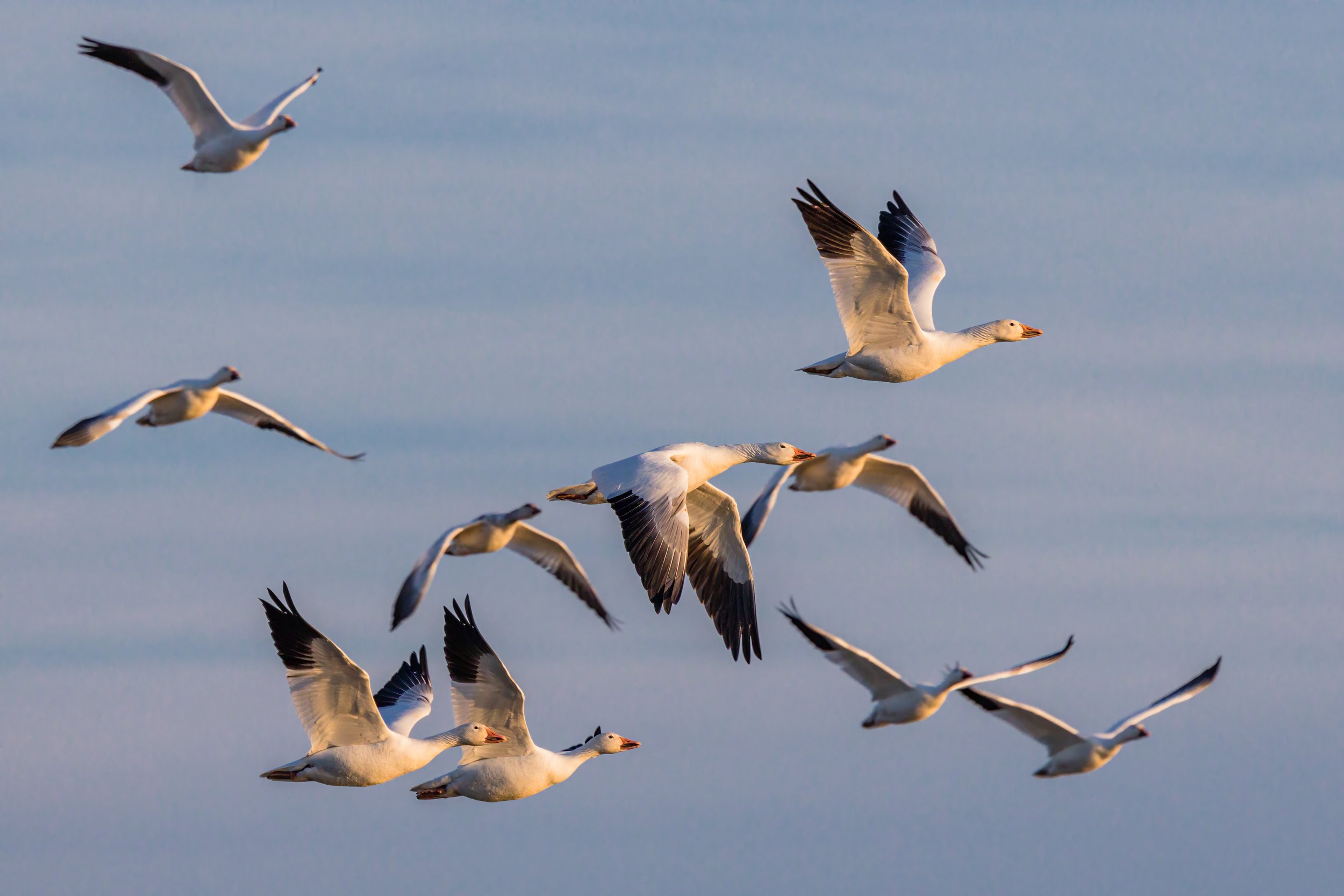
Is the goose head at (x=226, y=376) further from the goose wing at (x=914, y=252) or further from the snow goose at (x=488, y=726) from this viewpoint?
the goose wing at (x=914, y=252)

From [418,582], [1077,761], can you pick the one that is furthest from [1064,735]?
[418,582]

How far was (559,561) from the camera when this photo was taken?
25.5m

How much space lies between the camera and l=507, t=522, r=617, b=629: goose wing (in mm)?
25094

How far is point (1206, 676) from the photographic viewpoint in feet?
80.0

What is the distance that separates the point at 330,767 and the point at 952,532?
9.21 m

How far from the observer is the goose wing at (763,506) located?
78.3ft

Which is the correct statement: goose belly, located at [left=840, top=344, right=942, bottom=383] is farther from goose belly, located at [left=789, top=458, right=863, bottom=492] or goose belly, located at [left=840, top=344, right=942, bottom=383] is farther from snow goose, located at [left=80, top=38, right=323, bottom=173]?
snow goose, located at [left=80, top=38, right=323, bottom=173]

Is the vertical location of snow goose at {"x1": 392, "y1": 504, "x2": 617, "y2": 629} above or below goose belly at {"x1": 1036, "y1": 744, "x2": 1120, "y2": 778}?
above

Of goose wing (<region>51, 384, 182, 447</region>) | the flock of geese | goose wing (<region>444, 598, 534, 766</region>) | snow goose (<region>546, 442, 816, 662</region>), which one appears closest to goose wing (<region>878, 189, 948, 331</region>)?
Answer: the flock of geese

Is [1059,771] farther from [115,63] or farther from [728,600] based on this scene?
[115,63]

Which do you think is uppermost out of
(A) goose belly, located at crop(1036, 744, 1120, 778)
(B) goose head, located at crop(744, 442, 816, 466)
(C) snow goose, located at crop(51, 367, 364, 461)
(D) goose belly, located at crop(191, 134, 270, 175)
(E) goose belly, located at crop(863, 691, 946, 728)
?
(D) goose belly, located at crop(191, 134, 270, 175)

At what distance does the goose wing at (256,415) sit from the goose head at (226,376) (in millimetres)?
364

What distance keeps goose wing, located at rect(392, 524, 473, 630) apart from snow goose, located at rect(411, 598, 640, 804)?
2064 millimetres

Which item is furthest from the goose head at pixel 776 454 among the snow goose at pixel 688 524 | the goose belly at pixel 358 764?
the goose belly at pixel 358 764
